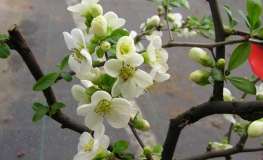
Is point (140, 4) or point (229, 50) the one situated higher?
point (140, 4)

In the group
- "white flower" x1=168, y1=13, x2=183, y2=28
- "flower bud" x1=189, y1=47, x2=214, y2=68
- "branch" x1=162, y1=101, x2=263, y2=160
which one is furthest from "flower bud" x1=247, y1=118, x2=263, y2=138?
"white flower" x1=168, y1=13, x2=183, y2=28

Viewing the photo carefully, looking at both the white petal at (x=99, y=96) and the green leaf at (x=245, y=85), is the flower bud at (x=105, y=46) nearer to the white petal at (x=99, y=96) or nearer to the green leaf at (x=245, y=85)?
the white petal at (x=99, y=96)

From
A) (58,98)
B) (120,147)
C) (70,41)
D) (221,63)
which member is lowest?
(58,98)

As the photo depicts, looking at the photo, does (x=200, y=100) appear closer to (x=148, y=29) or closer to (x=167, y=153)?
(x=148, y=29)

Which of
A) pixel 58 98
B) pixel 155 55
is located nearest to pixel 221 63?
pixel 155 55

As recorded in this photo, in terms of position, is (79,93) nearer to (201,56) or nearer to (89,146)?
(89,146)

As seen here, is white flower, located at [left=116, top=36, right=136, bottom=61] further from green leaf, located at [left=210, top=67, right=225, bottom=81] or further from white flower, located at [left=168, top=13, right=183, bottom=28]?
white flower, located at [left=168, top=13, right=183, bottom=28]

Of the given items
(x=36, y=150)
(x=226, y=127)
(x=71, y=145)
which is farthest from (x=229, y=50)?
(x=36, y=150)

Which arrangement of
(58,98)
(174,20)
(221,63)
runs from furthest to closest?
1. (58,98)
2. (174,20)
3. (221,63)
